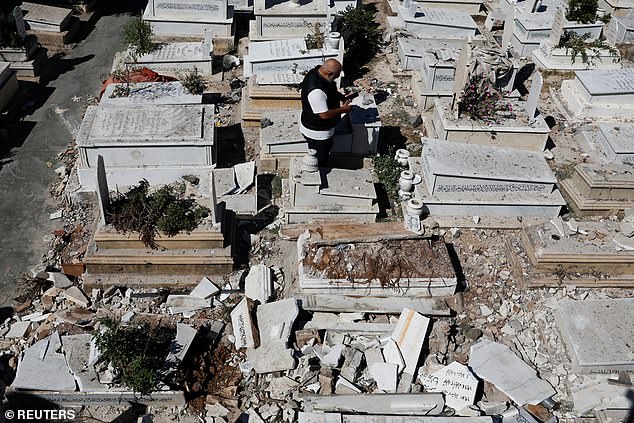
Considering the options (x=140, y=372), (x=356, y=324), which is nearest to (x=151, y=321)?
(x=140, y=372)

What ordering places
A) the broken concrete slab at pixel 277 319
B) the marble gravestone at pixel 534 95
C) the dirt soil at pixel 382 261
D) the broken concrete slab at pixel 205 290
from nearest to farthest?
the broken concrete slab at pixel 277 319 → the dirt soil at pixel 382 261 → the broken concrete slab at pixel 205 290 → the marble gravestone at pixel 534 95

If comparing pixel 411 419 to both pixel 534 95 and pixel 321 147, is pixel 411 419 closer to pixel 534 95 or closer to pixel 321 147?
pixel 321 147

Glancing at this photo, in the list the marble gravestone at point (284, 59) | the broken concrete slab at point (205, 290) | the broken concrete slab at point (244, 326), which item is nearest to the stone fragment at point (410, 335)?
the broken concrete slab at point (244, 326)

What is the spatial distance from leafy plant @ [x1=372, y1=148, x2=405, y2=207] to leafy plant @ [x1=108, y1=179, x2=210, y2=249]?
3143mm

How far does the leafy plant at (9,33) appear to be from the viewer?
1229 cm

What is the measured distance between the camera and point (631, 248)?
8164 millimetres

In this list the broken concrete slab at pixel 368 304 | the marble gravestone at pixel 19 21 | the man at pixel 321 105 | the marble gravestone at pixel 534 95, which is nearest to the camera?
the broken concrete slab at pixel 368 304

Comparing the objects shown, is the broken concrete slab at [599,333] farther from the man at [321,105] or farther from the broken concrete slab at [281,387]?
the man at [321,105]

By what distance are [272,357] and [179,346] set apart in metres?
1.09

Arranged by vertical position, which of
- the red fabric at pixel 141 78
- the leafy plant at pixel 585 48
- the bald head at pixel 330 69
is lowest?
the red fabric at pixel 141 78

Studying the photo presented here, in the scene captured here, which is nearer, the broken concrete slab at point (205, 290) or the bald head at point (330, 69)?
the broken concrete slab at point (205, 290)

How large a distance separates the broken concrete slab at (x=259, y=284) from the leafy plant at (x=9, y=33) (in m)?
8.11

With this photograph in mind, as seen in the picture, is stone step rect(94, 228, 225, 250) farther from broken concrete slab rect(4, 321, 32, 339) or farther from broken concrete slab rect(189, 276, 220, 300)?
broken concrete slab rect(4, 321, 32, 339)

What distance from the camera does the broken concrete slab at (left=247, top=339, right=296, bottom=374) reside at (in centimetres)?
688
